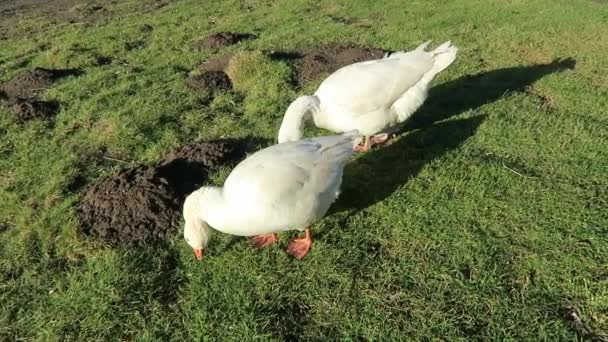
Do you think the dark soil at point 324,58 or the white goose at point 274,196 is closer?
the white goose at point 274,196

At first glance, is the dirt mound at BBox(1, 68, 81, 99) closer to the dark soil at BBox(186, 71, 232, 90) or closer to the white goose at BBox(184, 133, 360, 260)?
the dark soil at BBox(186, 71, 232, 90)

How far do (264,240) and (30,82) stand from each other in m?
5.96

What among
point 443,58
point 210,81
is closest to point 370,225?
point 443,58

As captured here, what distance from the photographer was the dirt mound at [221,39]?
990 cm

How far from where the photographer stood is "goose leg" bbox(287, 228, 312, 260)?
444cm

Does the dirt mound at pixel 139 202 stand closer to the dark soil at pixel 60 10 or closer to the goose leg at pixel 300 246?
the goose leg at pixel 300 246

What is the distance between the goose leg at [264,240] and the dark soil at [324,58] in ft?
12.0

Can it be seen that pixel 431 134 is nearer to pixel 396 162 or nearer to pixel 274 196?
pixel 396 162

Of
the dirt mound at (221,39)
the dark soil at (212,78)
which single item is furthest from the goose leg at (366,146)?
the dirt mound at (221,39)

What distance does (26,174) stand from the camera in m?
5.99

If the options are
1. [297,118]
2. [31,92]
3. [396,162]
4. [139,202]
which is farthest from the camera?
[31,92]

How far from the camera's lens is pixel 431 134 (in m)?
6.02

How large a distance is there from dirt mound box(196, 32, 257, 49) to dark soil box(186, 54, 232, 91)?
1.31m

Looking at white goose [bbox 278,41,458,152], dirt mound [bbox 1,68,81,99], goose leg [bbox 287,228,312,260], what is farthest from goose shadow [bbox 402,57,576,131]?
dirt mound [bbox 1,68,81,99]
